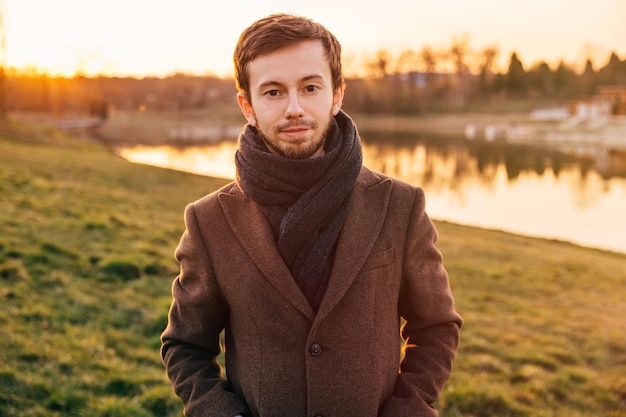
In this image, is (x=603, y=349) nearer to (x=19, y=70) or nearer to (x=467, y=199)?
(x=467, y=199)

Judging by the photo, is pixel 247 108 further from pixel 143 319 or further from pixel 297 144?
pixel 143 319

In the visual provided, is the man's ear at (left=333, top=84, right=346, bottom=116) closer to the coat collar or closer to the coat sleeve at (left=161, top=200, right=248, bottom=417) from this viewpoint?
the coat collar

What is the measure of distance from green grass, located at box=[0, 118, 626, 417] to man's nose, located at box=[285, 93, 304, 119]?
2.62 metres

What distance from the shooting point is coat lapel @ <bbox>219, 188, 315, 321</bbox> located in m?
1.74

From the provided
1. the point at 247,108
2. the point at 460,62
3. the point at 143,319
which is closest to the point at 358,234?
the point at 247,108

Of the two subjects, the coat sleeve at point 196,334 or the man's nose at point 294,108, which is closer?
the man's nose at point 294,108

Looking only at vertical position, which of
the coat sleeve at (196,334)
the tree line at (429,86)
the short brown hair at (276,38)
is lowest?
the coat sleeve at (196,334)

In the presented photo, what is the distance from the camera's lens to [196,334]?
6.36 ft

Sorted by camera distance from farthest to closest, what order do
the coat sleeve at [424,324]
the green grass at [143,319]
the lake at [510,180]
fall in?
the lake at [510,180]
the green grass at [143,319]
the coat sleeve at [424,324]

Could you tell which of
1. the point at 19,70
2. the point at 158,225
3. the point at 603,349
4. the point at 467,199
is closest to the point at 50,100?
the point at 19,70

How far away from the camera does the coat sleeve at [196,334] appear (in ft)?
6.14

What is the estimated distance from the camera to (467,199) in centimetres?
2100

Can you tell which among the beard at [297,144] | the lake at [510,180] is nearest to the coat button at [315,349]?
the beard at [297,144]

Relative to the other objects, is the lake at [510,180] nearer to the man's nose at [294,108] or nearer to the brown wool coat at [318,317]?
the brown wool coat at [318,317]
